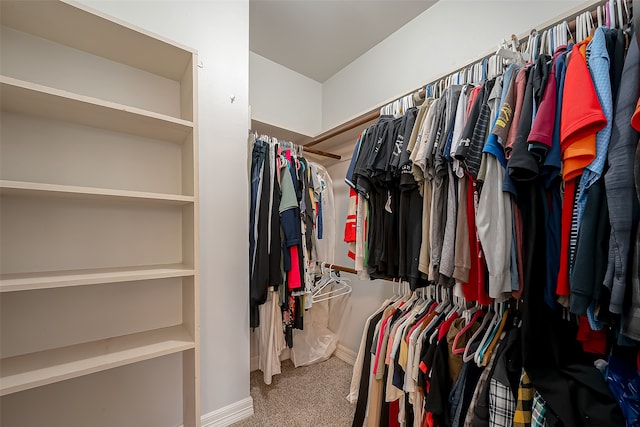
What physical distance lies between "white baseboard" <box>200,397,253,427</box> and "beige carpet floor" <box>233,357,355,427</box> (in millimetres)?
36

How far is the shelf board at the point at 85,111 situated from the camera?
79cm

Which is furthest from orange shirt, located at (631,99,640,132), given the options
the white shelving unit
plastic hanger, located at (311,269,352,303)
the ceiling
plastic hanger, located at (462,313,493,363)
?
plastic hanger, located at (311,269,352,303)

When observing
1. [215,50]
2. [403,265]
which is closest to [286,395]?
[403,265]

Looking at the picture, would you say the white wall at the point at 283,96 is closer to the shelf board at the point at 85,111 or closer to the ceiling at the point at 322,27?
the ceiling at the point at 322,27

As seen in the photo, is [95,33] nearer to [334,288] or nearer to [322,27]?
[322,27]

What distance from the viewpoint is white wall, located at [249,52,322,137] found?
2.15m

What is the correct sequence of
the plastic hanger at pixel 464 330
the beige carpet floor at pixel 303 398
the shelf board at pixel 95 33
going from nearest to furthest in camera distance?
the shelf board at pixel 95 33 → the plastic hanger at pixel 464 330 → the beige carpet floor at pixel 303 398

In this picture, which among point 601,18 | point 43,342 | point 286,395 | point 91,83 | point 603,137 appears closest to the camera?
Answer: point 603,137

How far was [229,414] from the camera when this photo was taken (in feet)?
4.54

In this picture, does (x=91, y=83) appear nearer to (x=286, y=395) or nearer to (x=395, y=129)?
(x=395, y=129)

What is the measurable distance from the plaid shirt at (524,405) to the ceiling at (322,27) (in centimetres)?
212

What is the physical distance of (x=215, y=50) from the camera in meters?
1.37

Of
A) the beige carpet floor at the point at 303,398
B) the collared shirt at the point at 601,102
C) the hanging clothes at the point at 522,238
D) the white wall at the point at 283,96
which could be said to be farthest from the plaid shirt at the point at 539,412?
the white wall at the point at 283,96

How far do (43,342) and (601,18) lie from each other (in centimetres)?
225
